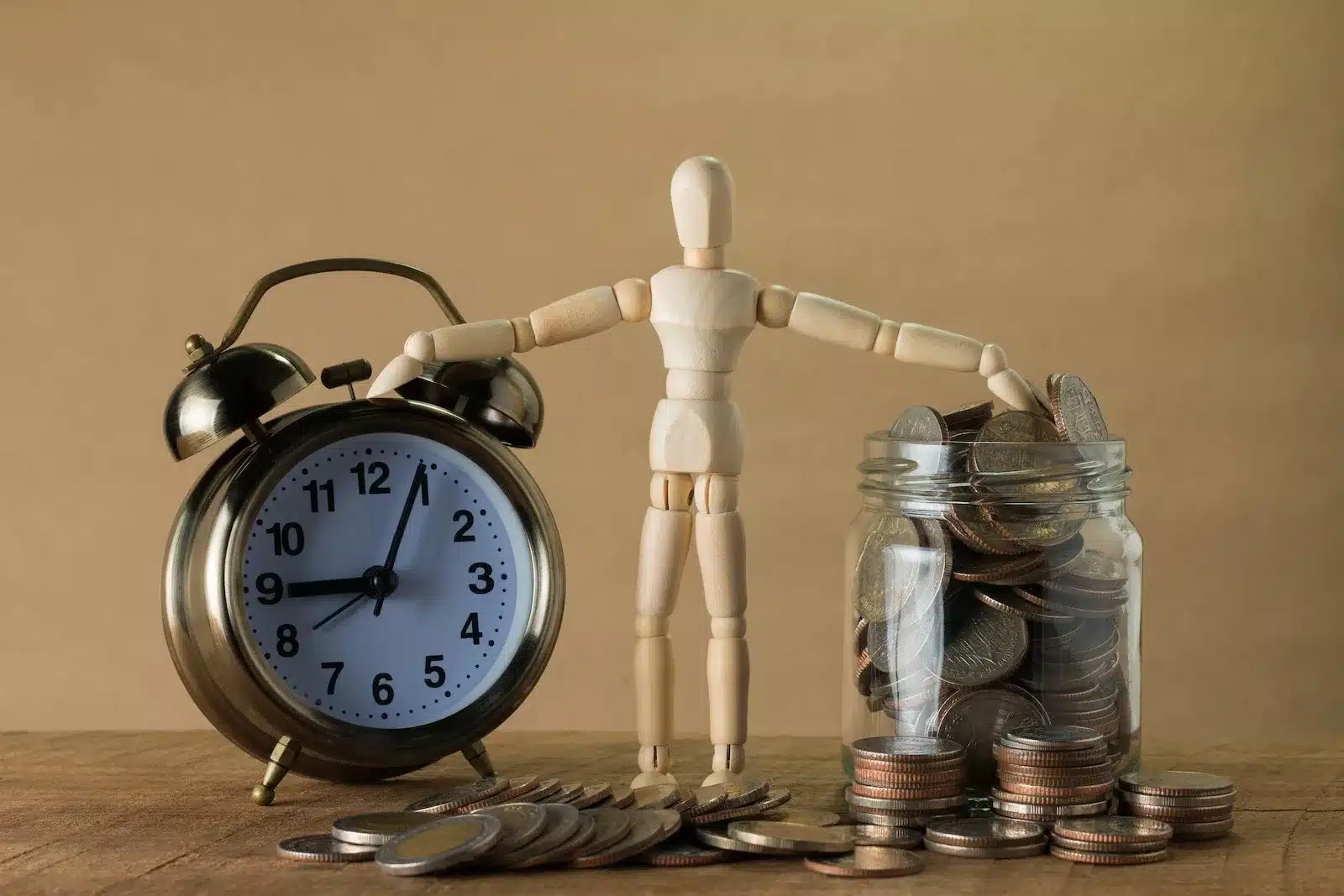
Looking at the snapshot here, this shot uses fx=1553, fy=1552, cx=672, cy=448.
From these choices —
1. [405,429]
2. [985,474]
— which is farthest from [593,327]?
[985,474]

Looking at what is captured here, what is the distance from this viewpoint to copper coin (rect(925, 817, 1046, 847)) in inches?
41.8

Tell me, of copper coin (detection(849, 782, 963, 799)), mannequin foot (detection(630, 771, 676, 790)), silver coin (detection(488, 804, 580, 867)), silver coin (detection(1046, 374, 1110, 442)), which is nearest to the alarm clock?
mannequin foot (detection(630, 771, 676, 790))

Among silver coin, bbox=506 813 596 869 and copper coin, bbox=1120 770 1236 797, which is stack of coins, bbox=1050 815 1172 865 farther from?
silver coin, bbox=506 813 596 869

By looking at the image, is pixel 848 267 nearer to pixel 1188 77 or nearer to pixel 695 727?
pixel 1188 77

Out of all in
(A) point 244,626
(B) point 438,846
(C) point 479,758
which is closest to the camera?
(B) point 438,846

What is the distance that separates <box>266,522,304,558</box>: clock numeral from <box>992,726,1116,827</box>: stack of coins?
58 cm

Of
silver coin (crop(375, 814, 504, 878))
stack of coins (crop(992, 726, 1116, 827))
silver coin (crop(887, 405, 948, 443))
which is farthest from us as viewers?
silver coin (crop(887, 405, 948, 443))

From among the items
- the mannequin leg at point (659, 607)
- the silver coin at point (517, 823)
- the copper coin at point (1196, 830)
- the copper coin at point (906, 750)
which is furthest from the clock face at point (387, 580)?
the copper coin at point (1196, 830)

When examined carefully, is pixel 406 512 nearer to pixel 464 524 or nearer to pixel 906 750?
pixel 464 524

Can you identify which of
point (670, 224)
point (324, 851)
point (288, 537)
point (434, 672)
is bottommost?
point (324, 851)

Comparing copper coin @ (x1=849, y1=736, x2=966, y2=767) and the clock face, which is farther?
the clock face

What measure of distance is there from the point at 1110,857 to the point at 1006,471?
296mm

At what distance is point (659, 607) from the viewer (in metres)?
1.31

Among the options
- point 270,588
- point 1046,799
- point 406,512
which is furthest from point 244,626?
point 1046,799
